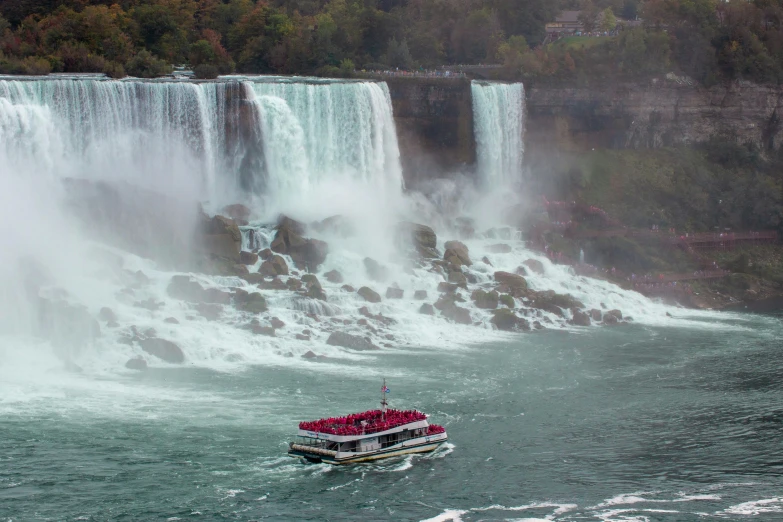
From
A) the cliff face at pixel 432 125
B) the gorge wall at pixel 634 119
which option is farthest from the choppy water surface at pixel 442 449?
the gorge wall at pixel 634 119

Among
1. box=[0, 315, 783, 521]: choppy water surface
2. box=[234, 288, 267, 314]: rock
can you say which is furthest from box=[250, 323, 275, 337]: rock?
box=[0, 315, 783, 521]: choppy water surface

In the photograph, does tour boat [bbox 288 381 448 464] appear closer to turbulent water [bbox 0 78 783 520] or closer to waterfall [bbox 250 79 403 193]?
turbulent water [bbox 0 78 783 520]

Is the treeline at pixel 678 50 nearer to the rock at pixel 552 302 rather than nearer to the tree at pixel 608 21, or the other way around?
the tree at pixel 608 21

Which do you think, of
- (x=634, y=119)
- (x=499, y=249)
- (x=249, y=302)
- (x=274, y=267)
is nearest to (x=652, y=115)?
(x=634, y=119)

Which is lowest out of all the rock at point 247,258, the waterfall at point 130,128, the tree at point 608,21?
the rock at point 247,258

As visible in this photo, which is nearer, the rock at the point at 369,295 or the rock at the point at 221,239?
the rock at the point at 369,295
